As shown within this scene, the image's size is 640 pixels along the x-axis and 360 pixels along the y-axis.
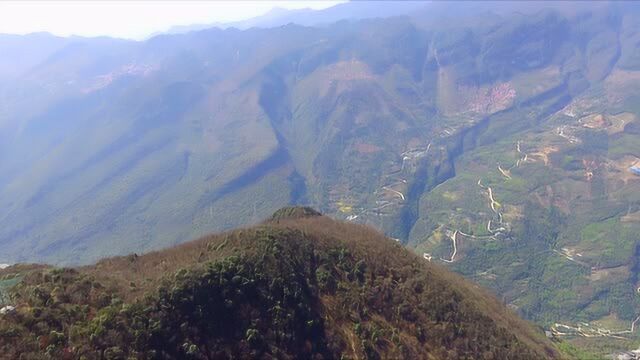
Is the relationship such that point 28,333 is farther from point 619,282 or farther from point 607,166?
point 607,166

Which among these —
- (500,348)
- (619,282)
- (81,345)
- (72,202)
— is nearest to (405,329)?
(500,348)

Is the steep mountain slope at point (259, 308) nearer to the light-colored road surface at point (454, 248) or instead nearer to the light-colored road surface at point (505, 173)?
the light-colored road surface at point (454, 248)

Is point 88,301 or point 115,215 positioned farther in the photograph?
point 115,215

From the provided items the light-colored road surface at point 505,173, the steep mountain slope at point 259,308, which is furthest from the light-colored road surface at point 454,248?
the steep mountain slope at point 259,308

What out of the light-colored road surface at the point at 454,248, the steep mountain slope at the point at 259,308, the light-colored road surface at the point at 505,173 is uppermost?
the steep mountain slope at the point at 259,308

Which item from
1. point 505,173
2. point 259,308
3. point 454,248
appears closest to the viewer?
point 259,308

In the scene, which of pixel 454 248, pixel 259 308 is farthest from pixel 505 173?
pixel 259 308

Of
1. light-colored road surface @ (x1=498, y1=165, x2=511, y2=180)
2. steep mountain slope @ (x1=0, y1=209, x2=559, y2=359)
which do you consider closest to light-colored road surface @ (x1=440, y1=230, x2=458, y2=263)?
light-colored road surface @ (x1=498, y1=165, x2=511, y2=180)

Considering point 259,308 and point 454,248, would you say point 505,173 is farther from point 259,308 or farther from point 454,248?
point 259,308
